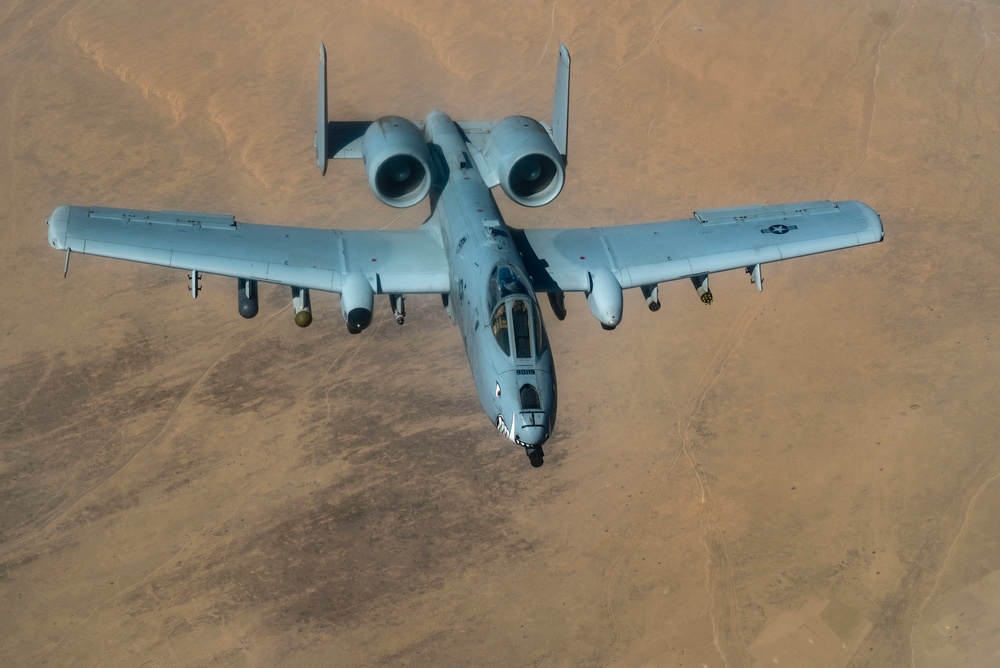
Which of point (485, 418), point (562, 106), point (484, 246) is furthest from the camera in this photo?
point (562, 106)

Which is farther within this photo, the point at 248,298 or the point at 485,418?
the point at 485,418

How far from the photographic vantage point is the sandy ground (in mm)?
18406

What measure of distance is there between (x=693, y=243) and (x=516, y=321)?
6137 millimetres

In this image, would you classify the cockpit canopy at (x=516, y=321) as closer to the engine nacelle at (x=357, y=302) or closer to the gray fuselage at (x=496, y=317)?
the gray fuselage at (x=496, y=317)

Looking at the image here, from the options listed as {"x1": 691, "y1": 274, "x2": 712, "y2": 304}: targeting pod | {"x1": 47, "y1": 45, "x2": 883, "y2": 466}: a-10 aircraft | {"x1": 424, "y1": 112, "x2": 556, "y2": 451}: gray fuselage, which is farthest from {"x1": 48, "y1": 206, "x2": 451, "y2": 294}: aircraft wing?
{"x1": 691, "y1": 274, "x2": 712, "y2": 304}: targeting pod

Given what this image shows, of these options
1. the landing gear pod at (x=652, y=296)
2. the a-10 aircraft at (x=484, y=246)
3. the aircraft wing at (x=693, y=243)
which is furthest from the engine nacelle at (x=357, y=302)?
the landing gear pod at (x=652, y=296)

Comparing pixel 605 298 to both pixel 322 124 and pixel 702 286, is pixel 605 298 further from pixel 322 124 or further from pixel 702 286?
pixel 322 124

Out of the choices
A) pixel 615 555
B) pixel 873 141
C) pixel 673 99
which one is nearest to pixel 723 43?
pixel 673 99

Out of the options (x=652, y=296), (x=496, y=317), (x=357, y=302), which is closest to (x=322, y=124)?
(x=357, y=302)

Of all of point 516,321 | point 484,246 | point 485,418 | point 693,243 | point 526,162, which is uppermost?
point 526,162

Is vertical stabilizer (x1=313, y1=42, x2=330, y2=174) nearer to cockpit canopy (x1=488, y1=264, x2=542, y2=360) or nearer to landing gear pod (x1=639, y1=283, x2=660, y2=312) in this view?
cockpit canopy (x1=488, y1=264, x2=542, y2=360)

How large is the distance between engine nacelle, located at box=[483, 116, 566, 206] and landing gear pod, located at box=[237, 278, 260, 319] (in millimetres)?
6271

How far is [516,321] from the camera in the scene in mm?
18438

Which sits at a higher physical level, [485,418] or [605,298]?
[605,298]
